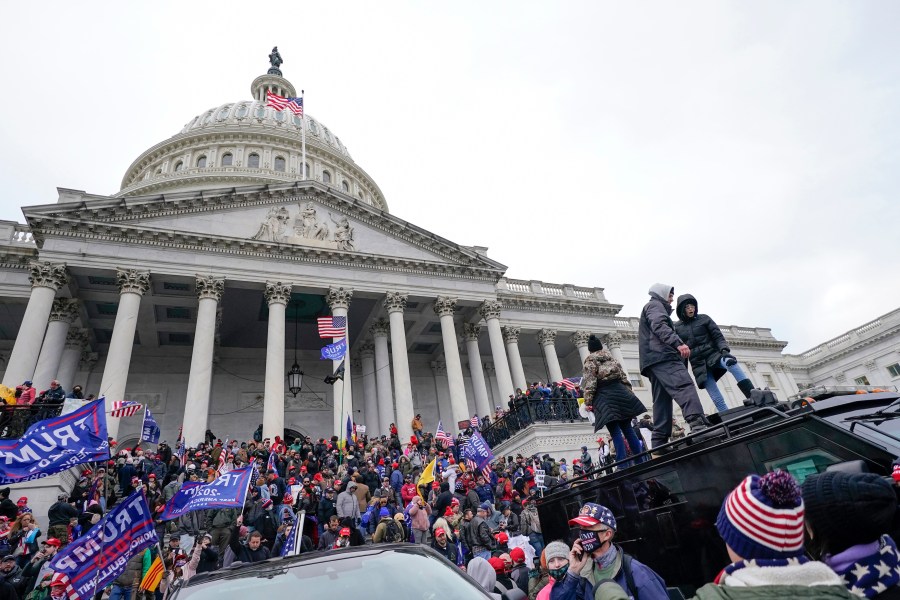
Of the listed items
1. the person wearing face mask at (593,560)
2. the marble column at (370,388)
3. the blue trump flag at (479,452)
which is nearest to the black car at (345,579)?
the person wearing face mask at (593,560)

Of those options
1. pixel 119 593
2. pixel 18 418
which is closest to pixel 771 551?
pixel 119 593

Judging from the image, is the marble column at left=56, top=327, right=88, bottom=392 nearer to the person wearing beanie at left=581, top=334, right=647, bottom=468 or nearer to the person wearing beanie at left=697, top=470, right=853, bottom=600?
the person wearing beanie at left=581, top=334, right=647, bottom=468

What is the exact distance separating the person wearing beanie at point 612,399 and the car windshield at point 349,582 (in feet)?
13.6

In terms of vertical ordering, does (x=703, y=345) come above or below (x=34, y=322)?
below

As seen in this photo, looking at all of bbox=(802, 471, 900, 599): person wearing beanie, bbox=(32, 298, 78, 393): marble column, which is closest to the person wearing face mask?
bbox=(802, 471, 900, 599): person wearing beanie

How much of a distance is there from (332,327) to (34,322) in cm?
1076

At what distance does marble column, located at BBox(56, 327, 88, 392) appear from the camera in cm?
2331

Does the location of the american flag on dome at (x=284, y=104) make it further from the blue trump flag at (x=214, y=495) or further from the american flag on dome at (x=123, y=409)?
the blue trump flag at (x=214, y=495)

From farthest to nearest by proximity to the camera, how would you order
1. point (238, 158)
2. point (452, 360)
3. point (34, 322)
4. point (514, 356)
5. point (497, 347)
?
point (238, 158), point (514, 356), point (497, 347), point (452, 360), point (34, 322)

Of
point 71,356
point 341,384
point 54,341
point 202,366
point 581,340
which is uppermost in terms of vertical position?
point 71,356

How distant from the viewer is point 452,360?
25.2 m

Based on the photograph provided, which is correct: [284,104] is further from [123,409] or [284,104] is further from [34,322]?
[123,409]

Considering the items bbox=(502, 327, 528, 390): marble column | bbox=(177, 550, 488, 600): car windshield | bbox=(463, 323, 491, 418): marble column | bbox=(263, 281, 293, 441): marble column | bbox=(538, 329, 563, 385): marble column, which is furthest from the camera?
bbox=(538, 329, 563, 385): marble column

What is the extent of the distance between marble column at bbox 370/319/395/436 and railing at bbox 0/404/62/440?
14.7 m
